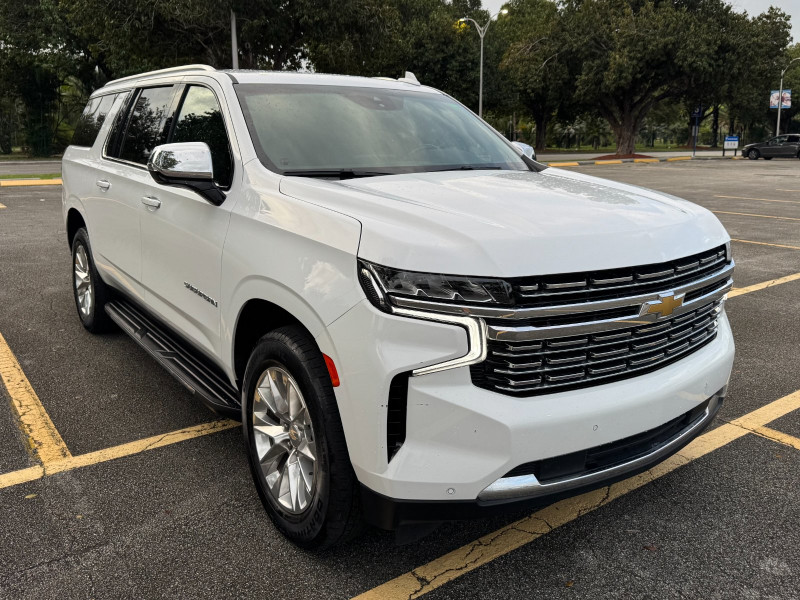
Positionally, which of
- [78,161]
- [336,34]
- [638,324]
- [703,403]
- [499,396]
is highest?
[336,34]

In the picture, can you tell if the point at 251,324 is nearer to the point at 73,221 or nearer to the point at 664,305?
the point at 664,305

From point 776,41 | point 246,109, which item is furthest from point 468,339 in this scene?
point 776,41

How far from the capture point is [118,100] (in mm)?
4832

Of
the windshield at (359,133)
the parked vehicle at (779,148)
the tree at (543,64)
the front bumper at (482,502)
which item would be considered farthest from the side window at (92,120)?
the parked vehicle at (779,148)

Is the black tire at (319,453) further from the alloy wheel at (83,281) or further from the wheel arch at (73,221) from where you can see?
the wheel arch at (73,221)

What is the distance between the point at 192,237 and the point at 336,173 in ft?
2.58

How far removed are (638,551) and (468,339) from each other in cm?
129

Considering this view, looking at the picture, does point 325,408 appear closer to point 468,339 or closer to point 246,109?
point 468,339

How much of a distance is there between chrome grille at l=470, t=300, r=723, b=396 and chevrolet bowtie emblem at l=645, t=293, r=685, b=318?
50 mm

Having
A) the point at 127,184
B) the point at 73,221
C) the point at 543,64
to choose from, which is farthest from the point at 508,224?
the point at 543,64

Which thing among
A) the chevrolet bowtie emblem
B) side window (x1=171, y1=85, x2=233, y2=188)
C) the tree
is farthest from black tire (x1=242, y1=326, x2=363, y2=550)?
the tree

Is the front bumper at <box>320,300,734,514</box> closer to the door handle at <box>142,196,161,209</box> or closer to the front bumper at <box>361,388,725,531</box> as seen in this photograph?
the front bumper at <box>361,388,725,531</box>

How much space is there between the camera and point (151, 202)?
12.4ft

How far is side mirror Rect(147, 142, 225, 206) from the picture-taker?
295 centimetres
